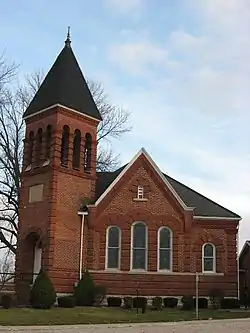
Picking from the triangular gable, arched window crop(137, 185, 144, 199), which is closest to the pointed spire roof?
the triangular gable

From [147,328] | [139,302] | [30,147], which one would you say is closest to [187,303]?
[139,302]

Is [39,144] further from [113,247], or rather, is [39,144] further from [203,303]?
[203,303]

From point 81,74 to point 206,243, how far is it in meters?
13.7

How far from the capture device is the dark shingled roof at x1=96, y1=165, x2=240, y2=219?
119 feet

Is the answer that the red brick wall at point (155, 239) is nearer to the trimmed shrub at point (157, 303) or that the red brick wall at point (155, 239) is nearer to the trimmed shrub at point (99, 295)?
the trimmed shrub at point (99, 295)

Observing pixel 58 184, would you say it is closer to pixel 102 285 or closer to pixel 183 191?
pixel 102 285

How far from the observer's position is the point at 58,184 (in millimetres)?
33531

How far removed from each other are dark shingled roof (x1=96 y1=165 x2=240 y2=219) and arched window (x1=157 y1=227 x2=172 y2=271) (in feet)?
8.02

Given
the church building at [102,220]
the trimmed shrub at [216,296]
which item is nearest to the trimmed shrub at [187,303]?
the church building at [102,220]

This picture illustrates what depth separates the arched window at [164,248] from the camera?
34.5 metres

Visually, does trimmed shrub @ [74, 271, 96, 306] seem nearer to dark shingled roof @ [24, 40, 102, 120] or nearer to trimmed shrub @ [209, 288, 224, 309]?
trimmed shrub @ [209, 288, 224, 309]

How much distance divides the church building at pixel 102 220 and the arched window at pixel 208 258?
6 cm

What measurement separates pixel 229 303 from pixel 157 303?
4718 millimetres

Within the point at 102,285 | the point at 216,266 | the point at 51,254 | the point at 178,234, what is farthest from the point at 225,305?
the point at 51,254
